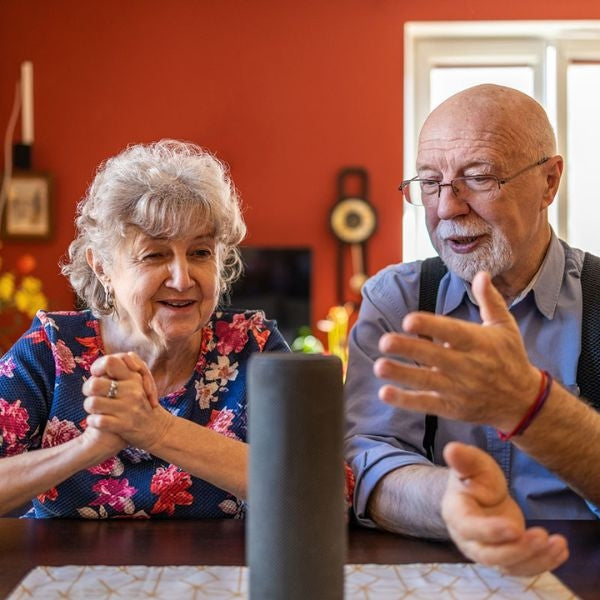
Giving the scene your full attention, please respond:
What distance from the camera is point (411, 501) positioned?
1188mm

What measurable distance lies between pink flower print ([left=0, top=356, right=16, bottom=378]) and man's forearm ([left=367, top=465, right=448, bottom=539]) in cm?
70

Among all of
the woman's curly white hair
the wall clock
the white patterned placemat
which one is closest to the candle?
the wall clock

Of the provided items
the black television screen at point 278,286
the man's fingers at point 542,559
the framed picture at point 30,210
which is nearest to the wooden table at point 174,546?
the man's fingers at point 542,559

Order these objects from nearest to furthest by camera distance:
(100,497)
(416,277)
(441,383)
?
(441,383), (100,497), (416,277)

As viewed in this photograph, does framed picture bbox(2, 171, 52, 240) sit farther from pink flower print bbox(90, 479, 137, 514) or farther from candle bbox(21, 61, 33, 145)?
pink flower print bbox(90, 479, 137, 514)

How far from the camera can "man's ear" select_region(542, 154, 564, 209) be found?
1.63m

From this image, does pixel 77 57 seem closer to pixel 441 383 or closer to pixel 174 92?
pixel 174 92

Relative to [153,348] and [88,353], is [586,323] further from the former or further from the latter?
[88,353]

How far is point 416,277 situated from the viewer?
1.64 m

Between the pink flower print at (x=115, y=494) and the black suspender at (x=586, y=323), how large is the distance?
52 cm

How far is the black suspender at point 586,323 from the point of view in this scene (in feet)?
4.81

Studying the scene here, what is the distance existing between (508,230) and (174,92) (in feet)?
10.8

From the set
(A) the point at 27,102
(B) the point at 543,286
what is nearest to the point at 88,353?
(B) the point at 543,286

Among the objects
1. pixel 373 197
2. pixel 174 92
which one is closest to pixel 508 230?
pixel 373 197
